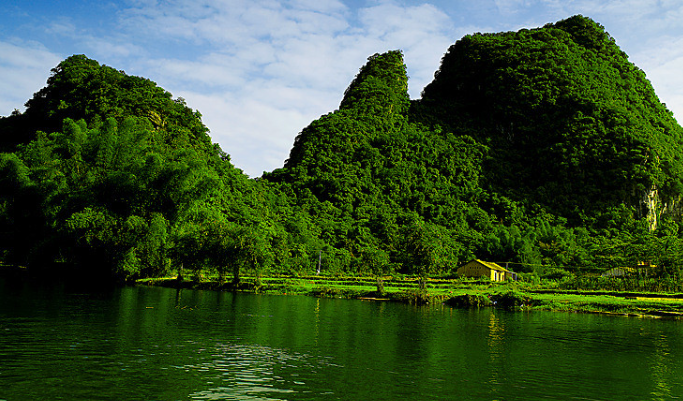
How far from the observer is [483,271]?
2756 inches

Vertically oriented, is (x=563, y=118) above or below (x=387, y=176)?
above

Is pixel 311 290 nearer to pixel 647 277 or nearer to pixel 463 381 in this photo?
pixel 463 381

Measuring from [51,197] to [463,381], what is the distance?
40.7m

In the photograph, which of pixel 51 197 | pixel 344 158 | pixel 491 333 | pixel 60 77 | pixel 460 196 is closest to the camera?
pixel 491 333

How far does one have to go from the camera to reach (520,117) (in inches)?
5846

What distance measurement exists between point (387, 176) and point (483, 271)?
191 ft

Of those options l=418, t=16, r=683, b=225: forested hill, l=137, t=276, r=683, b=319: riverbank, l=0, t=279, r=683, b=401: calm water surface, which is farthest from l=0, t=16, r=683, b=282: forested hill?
l=0, t=279, r=683, b=401: calm water surface

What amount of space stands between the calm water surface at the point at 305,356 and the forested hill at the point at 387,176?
54.6 ft

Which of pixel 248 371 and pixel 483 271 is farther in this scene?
pixel 483 271

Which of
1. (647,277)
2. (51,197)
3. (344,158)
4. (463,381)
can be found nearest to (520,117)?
(344,158)

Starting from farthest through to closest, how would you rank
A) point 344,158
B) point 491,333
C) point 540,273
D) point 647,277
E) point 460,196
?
point 344,158 < point 460,196 < point 540,273 < point 647,277 < point 491,333

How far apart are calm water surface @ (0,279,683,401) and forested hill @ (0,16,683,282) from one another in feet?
54.6

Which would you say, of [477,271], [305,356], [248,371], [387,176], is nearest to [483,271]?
[477,271]

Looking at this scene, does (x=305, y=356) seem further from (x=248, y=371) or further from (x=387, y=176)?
(x=387, y=176)
